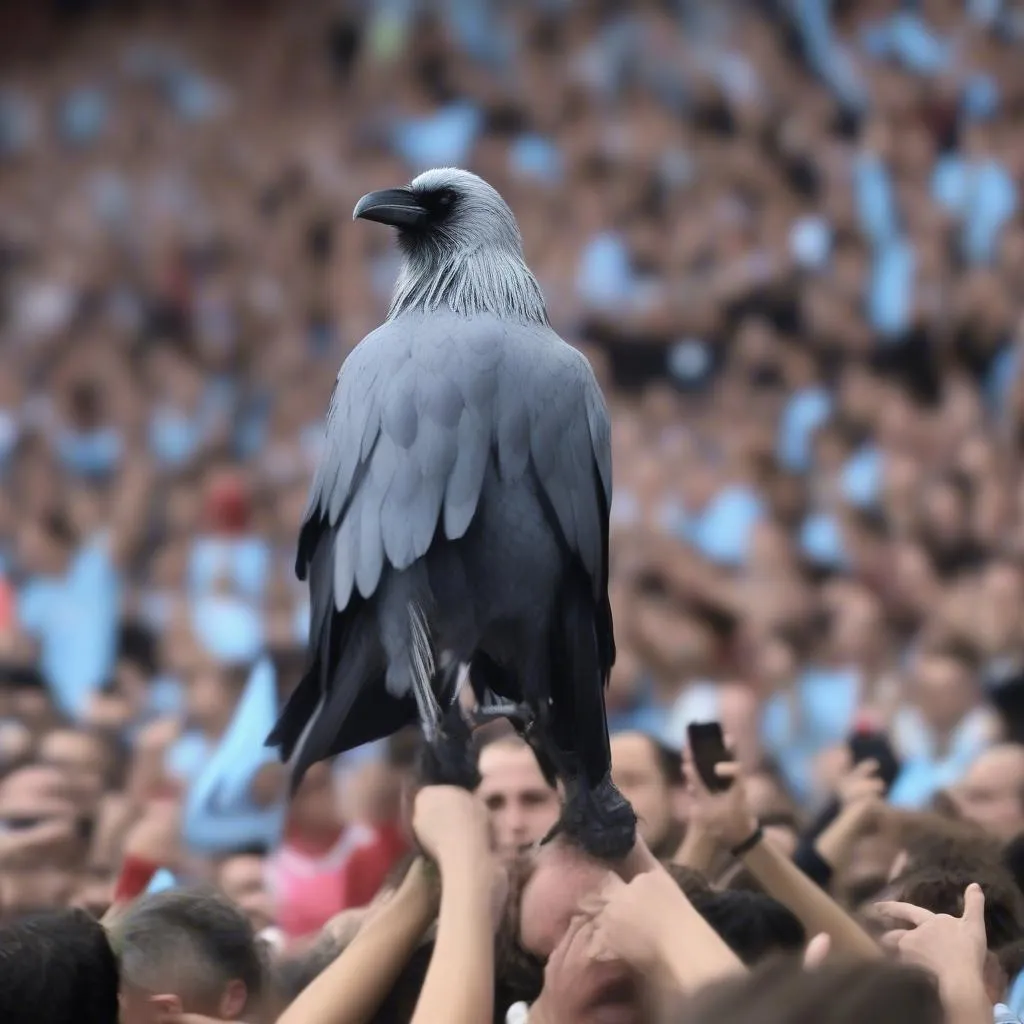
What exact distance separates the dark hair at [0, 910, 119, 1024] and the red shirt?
1523 mm

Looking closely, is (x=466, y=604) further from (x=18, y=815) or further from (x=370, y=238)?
(x=370, y=238)

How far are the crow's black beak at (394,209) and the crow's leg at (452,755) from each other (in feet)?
2.19

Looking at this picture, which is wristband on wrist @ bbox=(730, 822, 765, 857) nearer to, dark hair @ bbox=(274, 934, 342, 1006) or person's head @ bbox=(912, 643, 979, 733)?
dark hair @ bbox=(274, 934, 342, 1006)

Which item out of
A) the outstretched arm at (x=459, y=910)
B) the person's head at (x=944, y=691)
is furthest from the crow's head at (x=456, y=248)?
the person's head at (x=944, y=691)

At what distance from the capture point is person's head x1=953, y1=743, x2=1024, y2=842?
372cm

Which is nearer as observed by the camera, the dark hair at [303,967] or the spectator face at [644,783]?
the dark hair at [303,967]

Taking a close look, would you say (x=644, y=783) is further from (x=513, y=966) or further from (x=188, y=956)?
(x=188, y=956)

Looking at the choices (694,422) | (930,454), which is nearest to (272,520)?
(694,422)

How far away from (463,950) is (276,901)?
1.72 meters

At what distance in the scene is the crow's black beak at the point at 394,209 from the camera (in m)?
2.41

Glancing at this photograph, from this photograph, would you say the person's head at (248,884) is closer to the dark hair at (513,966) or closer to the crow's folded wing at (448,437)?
the dark hair at (513,966)

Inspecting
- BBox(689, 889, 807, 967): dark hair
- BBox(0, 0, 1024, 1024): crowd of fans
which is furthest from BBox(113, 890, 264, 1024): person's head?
BBox(689, 889, 807, 967): dark hair

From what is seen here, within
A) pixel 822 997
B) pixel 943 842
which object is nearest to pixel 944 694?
pixel 943 842

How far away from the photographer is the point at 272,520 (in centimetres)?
802
